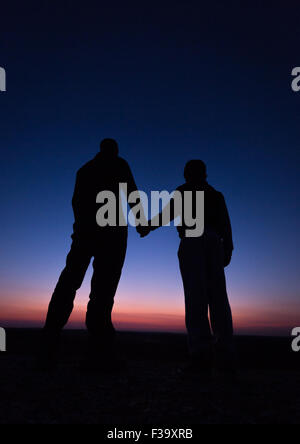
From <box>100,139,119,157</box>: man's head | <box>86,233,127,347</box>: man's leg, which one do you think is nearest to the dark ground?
<box>86,233,127,347</box>: man's leg

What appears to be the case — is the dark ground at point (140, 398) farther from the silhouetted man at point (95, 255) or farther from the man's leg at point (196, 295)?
the silhouetted man at point (95, 255)

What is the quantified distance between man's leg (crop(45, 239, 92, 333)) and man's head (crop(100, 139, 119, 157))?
117cm

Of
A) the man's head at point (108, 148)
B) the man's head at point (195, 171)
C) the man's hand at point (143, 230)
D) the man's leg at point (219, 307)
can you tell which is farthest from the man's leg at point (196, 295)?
the man's head at point (108, 148)

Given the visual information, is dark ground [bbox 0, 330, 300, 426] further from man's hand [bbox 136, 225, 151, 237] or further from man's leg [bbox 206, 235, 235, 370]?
man's hand [bbox 136, 225, 151, 237]

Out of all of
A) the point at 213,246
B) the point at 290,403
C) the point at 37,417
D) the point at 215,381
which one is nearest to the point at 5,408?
the point at 37,417

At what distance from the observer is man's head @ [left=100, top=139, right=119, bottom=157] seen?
14.2 feet

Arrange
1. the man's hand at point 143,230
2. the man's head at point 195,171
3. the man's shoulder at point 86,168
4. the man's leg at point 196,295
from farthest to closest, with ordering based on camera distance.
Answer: the man's hand at point 143,230, the man's shoulder at point 86,168, the man's head at point 195,171, the man's leg at point 196,295

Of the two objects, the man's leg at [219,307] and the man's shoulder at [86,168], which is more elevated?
the man's shoulder at [86,168]

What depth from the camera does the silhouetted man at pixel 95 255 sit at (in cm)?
384

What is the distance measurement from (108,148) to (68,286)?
175cm

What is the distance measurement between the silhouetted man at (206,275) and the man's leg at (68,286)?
1123 millimetres

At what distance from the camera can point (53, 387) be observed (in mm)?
2996
